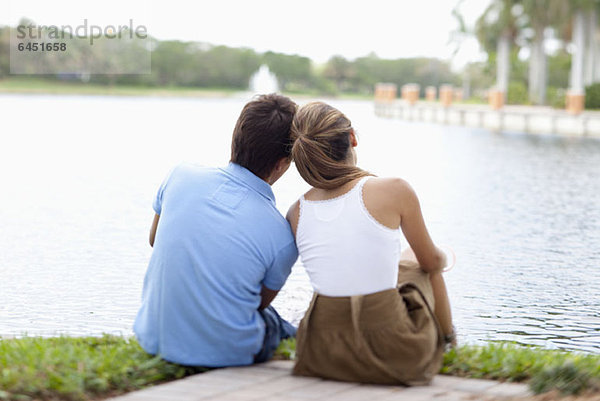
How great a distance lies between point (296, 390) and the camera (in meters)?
3.45

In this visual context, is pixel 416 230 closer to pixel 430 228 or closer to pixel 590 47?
pixel 430 228

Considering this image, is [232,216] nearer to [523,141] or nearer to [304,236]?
[304,236]

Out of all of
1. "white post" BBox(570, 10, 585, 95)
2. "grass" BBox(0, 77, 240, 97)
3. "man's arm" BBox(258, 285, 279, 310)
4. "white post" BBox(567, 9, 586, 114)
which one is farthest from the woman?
"grass" BBox(0, 77, 240, 97)

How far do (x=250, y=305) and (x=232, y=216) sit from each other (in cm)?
38

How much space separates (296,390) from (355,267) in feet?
1.80

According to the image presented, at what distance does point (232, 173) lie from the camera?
3.89m

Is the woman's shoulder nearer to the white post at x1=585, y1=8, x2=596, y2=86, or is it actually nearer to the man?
the man

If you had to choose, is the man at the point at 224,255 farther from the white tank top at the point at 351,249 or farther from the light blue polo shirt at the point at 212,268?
the white tank top at the point at 351,249

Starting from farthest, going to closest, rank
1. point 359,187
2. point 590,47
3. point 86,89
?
point 86,89
point 590,47
point 359,187

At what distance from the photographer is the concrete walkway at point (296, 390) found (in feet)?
11.0

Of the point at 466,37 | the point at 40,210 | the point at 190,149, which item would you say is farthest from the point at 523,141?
the point at 466,37

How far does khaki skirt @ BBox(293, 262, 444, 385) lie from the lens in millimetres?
3549

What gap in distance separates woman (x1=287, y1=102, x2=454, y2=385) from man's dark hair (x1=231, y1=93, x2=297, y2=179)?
0.11 meters

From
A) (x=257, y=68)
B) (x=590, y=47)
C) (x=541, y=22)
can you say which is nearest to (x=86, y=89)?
(x=257, y=68)
